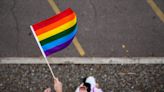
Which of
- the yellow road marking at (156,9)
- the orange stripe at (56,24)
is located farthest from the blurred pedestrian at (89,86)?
the yellow road marking at (156,9)

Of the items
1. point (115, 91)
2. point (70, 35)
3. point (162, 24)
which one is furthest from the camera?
point (162, 24)

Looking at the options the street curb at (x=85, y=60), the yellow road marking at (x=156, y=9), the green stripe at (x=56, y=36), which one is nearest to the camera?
the green stripe at (x=56, y=36)

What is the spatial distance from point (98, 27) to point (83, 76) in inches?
48.7

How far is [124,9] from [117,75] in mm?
1656

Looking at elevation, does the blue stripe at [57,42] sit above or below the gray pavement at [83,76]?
above

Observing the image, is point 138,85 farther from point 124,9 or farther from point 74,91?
point 124,9

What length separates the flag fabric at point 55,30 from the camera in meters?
5.16

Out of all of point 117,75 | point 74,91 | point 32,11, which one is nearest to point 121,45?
point 117,75

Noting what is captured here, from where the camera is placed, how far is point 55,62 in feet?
24.9

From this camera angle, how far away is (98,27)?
7.96 m

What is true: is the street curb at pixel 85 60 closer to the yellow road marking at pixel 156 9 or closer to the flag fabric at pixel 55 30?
the yellow road marking at pixel 156 9

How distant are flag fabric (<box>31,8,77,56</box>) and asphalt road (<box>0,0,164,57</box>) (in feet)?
7.74

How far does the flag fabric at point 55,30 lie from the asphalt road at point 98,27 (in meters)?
2.36

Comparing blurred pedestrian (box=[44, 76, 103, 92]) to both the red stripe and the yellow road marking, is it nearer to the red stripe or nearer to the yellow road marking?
the red stripe
